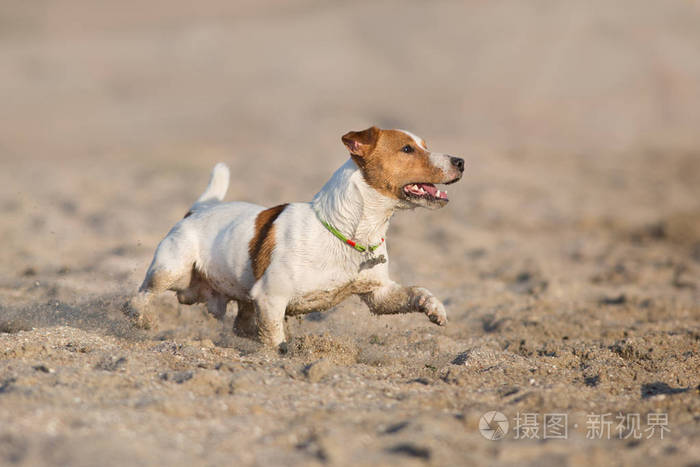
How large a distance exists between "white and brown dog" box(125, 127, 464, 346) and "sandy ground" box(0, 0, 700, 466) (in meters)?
0.36

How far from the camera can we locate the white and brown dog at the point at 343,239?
17.7 feet

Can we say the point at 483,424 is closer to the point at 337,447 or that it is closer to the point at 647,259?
the point at 337,447

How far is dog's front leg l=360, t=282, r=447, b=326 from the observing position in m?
5.57

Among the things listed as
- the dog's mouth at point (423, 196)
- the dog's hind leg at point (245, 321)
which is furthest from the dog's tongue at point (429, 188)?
the dog's hind leg at point (245, 321)

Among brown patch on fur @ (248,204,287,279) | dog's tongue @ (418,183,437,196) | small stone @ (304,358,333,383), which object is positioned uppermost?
dog's tongue @ (418,183,437,196)

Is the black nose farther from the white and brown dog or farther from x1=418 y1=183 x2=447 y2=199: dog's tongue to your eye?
x1=418 y1=183 x2=447 y2=199: dog's tongue

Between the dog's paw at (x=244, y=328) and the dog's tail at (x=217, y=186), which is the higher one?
the dog's tail at (x=217, y=186)

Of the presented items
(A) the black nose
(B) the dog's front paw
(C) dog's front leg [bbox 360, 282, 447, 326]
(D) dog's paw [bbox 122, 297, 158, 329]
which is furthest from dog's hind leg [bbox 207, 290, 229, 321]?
(A) the black nose

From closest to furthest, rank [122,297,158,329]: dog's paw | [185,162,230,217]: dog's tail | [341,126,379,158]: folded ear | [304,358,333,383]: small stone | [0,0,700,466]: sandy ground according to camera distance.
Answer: [0,0,700,466]: sandy ground < [304,358,333,383]: small stone < [341,126,379,158]: folded ear < [122,297,158,329]: dog's paw < [185,162,230,217]: dog's tail

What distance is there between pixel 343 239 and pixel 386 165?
2.01ft

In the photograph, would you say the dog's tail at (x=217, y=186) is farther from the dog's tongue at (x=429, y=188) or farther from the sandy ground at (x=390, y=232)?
the dog's tongue at (x=429, y=188)

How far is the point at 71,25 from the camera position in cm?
3756

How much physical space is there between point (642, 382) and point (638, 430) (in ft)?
3.88

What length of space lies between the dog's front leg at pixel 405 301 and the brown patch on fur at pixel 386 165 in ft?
2.50
